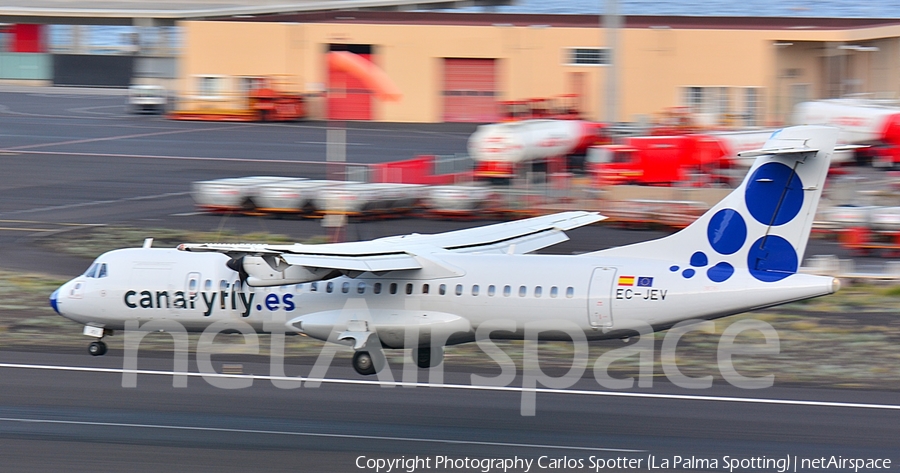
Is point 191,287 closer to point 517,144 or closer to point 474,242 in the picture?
point 474,242

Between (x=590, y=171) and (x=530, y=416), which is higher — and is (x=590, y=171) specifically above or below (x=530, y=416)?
above

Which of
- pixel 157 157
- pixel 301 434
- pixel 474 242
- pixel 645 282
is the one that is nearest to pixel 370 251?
pixel 474 242

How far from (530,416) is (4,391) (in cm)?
1024

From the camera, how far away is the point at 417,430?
18.8 metres

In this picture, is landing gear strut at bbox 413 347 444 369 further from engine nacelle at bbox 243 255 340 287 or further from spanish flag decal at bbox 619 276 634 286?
spanish flag decal at bbox 619 276 634 286

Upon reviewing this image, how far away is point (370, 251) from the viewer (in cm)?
2180

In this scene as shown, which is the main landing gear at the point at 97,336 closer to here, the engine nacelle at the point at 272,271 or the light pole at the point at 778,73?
the engine nacelle at the point at 272,271

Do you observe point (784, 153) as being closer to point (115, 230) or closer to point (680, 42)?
point (115, 230)

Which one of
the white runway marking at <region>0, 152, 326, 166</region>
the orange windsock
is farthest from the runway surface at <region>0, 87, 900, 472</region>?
the white runway marking at <region>0, 152, 326, 166</region>

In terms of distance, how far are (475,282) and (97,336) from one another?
28.7 ft

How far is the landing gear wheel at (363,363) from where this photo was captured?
73.5 ft

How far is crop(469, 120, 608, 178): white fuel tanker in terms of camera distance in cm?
4138

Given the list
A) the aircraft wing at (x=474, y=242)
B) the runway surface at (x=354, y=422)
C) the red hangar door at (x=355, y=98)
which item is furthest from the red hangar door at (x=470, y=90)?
the runway surface at (x=354, y=422)

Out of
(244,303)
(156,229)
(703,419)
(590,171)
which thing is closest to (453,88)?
(590,171)
